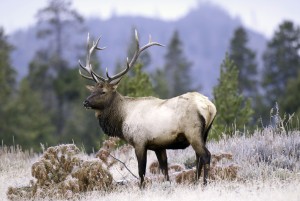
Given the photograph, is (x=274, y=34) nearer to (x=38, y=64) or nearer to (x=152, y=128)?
(x=38, y=64)

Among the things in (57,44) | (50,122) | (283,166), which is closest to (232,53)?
(57,44)

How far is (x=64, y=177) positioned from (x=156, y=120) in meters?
1.88

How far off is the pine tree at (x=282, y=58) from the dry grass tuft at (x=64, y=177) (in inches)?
1205

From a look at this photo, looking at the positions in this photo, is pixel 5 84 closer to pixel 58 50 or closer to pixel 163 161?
pixel 58 50

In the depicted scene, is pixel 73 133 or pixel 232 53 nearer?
pixel 73 133

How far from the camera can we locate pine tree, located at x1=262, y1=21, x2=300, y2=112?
3988cm

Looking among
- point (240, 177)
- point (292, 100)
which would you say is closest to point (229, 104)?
point (240, 177)

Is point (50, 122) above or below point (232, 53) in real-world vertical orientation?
below

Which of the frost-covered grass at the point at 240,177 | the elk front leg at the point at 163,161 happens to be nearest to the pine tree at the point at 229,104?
the frost-covered grass at the point at 240,177

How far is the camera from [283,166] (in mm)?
9945

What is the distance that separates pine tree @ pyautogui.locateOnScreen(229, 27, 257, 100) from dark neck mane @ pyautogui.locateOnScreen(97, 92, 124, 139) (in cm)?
3526

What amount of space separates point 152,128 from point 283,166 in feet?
7.81

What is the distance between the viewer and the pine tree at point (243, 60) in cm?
4516

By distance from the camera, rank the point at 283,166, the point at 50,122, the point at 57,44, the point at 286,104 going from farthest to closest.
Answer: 1. the point at 57,44
2. the point at 50,122
3. the point at 286,104
4. the point at 283,166
